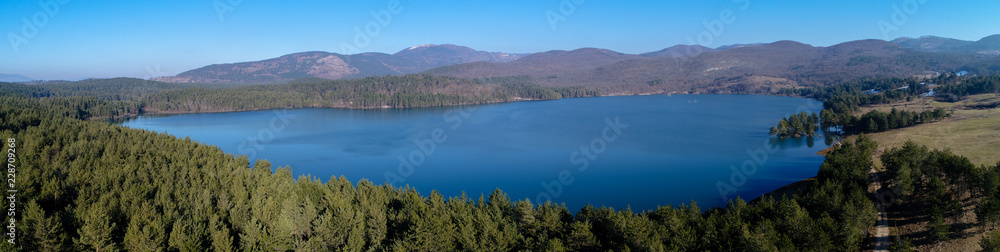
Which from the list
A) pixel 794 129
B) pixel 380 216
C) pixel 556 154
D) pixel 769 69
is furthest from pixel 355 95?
pixel 769 69

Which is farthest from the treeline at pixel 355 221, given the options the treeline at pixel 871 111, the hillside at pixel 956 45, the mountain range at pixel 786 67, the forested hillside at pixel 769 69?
the hillside at pixel 956 45

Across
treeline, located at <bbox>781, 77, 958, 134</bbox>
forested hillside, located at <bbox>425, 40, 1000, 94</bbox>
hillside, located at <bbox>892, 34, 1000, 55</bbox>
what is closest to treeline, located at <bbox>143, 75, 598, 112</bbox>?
forested hillside, located at <bbox>425, 40, 1000, 94</bbox>

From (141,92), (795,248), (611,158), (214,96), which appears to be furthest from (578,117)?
(141,92)

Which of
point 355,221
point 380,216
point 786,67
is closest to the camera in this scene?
point 355,221

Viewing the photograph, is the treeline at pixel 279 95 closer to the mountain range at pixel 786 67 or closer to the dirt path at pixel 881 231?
the mountain range at pixel 786 67

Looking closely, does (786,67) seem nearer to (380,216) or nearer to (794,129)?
(794,129)

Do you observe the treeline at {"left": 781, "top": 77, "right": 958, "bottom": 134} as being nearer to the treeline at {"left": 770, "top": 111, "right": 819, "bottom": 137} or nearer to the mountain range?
the treeline at {"left": 770, "top": 111, "right": 819, "bottom": 137}
